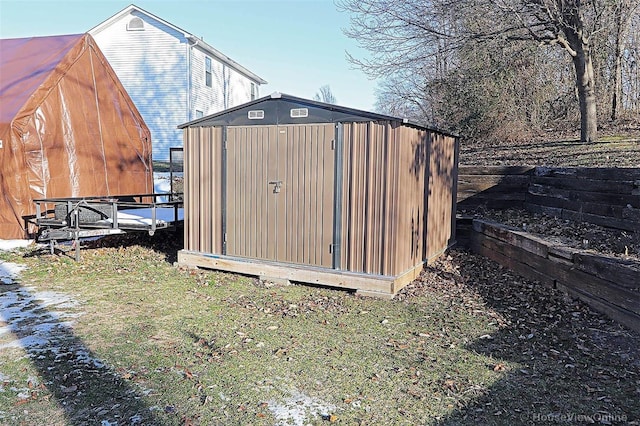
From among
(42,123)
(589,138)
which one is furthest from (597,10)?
(42,123)

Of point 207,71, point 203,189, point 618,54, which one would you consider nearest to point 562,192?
point 203,189

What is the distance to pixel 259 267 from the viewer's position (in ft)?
21.3

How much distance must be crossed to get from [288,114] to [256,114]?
1.65 feet

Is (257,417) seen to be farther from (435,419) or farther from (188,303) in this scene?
(188,303)

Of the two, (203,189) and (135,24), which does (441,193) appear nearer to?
(203,189)

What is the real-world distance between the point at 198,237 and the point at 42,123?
Answer: 439 cm

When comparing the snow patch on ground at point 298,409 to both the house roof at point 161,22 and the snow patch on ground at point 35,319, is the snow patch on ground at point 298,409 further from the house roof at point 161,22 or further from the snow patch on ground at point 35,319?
the house roof at point 161,22

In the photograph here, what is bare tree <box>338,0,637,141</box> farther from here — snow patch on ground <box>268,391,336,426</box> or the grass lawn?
snow patch on ground <box>268,391,336,426</box>

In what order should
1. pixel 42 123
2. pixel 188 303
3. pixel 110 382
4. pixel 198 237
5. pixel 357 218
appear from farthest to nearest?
pixel 42 123 < pixel 198 237 < pixel 357 218 < pixel 188 303 < pixel 110 382

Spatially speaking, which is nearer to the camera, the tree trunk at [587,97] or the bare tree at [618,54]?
the tree trunk at [587,97]

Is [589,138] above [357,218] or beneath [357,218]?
above

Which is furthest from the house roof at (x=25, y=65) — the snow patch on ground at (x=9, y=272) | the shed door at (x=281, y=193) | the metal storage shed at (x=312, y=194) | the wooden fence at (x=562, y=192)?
the wooden fence at (x=562, y=192)

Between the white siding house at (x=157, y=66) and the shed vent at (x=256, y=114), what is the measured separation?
1435 cm

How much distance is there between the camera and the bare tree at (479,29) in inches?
399
